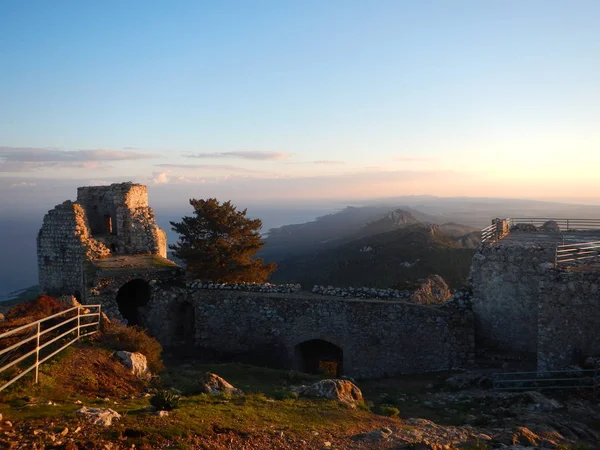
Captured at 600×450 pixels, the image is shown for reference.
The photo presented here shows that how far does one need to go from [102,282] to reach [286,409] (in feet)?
44.7

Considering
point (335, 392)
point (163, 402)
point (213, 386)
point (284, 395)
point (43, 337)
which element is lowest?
point (284, 395)

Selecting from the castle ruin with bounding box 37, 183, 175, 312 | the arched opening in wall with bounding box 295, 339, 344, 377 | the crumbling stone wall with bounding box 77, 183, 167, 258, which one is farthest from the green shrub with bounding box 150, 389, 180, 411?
the crumbling stone wall with bounding box 77, 183, 167, 258

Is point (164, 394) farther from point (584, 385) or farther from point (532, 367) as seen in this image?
point (532, 367)

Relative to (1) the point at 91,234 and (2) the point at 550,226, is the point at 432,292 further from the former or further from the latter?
(1) the point at 91,234

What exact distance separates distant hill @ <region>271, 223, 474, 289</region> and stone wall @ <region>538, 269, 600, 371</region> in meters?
28.1

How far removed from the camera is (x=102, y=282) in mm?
21547

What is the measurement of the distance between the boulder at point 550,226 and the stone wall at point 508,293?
331 inches

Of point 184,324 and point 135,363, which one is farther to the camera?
point 184,324

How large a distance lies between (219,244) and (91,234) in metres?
7.38

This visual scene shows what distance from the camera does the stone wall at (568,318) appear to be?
14.3 meters

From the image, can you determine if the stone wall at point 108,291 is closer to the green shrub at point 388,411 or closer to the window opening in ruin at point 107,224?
the window opening in ruin at point 107,224

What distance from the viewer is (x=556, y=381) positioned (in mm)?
14258

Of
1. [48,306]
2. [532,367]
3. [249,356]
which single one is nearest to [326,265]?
[249,356]

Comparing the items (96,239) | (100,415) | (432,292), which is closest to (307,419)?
(100,415)
